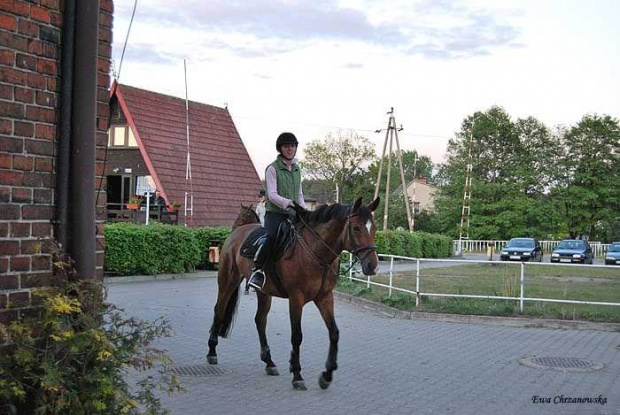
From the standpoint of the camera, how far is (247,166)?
36.5 meters

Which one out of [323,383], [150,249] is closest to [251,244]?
[323,383]

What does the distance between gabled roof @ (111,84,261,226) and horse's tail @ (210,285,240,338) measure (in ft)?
69.6

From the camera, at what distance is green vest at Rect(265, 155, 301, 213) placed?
7.98m

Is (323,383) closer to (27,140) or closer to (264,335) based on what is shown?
(264,335)

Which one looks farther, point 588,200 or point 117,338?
point 588,200

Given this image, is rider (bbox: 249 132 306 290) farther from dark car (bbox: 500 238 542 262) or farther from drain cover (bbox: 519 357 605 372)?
dark car (bbox: 500 238 542 262)

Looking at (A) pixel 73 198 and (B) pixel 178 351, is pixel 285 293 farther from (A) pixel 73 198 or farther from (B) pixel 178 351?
(A) pixel 73 198

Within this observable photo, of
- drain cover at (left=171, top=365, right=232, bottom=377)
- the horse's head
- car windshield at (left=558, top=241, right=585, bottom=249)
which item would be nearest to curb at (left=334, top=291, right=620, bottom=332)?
drain cover at (left=171, top=365, right=232, bottom=377)

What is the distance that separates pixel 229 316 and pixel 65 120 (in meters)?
5.58

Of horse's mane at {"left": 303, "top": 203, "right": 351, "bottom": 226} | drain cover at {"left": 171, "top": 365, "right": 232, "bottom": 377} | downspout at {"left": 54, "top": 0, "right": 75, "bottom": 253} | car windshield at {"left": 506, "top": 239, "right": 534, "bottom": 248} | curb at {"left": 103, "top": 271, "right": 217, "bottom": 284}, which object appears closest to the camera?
downspout at {"left": 54, "top": 0, "right": 75, "bottom": 253}

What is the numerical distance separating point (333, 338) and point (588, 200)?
2611 inches

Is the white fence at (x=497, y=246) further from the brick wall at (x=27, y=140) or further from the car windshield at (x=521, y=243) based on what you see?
the brick wall at (x=27, y=140)

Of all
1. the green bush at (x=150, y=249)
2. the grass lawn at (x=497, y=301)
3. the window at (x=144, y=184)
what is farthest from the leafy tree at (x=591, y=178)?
the green bush at (x=150, y=249)

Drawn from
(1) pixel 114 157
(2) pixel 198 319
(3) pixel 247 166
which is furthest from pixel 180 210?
(2) pixel 198 319
